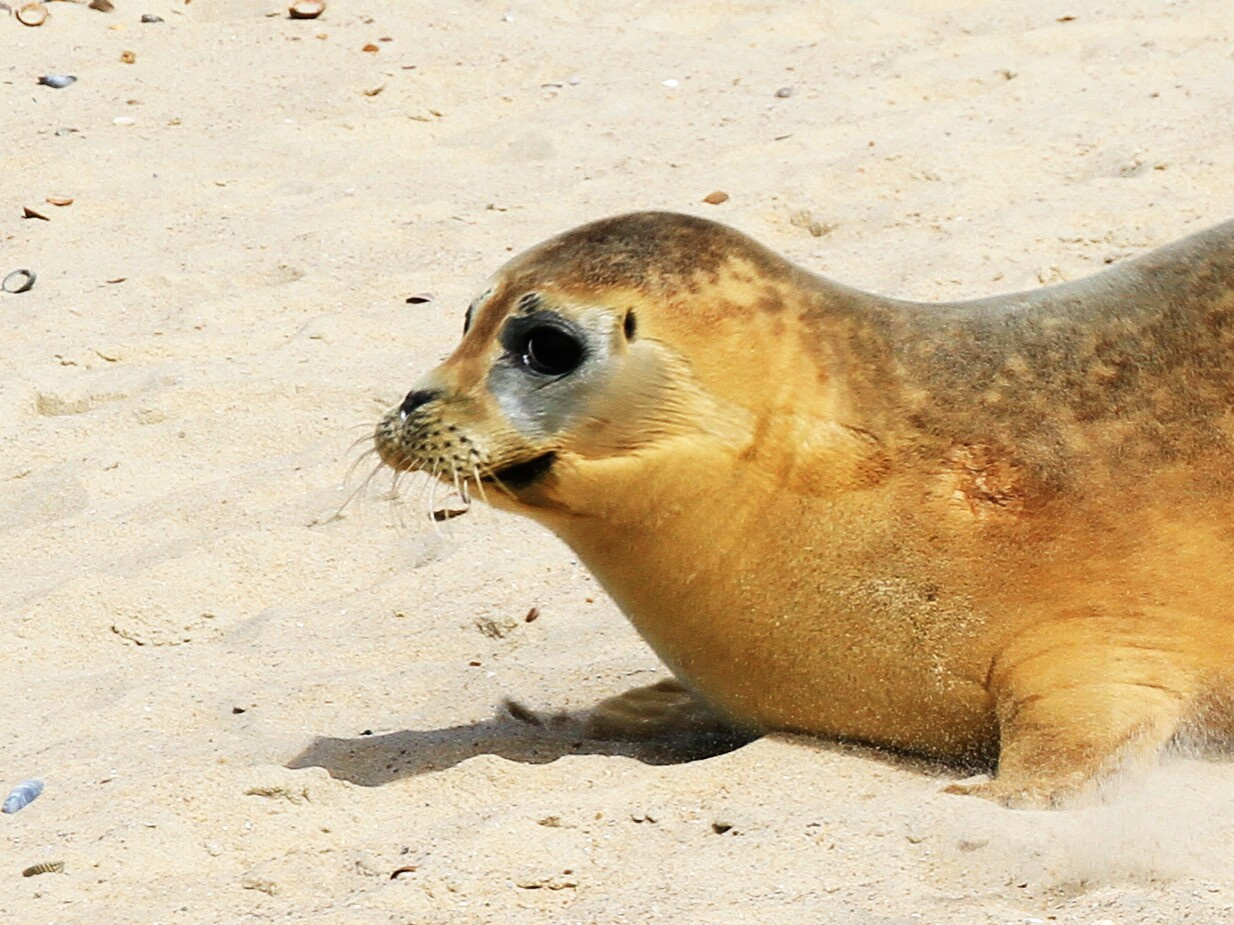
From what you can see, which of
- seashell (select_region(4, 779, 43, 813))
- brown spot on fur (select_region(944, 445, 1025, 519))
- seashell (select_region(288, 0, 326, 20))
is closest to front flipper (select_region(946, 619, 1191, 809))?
brown spot on fur (select_region(944, 445, 1025, 519))

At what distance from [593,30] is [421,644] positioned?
15.1 ft

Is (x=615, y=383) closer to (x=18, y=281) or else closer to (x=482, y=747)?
(x=482, y=747)

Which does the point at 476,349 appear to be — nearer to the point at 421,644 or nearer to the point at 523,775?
the point at 523,775

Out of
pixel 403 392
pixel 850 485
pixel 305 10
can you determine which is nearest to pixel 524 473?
pixel 850 485

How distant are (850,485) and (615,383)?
0.43 meters

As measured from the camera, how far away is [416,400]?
11.4ft

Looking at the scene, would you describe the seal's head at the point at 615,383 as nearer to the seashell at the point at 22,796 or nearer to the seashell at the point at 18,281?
the seashell at the point at 22,796

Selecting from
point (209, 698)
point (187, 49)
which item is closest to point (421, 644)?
point (209, 698)

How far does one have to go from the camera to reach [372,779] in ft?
11.8

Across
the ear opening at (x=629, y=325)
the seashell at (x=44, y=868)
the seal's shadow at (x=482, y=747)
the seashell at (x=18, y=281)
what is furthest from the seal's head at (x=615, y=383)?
the seashell at (x=18, y=281)

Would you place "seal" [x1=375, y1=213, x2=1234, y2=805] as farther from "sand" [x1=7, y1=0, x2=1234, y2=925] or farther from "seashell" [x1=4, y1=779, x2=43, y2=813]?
"seashell" [x1=4, y1=779, x2=43, y2=813]

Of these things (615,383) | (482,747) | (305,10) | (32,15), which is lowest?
(482,747)

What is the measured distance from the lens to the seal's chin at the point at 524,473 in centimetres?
338

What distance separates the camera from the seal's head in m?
3.36
